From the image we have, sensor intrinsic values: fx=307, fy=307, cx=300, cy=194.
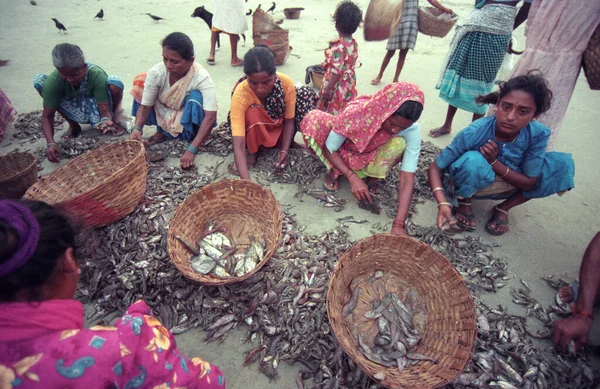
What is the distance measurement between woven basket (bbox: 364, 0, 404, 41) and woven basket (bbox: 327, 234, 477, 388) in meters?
3.85

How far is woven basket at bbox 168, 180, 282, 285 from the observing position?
2525mm

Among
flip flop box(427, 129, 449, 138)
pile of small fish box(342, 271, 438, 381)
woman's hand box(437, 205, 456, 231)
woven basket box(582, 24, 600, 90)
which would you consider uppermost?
woven basket box(582, 24, 600, 90)

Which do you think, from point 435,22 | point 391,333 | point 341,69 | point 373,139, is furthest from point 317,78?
point 391,333

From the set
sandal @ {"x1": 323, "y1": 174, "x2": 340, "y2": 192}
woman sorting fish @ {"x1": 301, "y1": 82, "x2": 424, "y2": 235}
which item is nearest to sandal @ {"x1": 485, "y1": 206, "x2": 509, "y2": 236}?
woman sorting fish @ {"x1": 301, "y1": 82, "x2": 424, "y2": 235}

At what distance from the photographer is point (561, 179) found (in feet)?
8.99

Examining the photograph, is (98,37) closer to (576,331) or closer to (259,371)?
(259,371)

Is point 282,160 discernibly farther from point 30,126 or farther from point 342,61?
point 30,126

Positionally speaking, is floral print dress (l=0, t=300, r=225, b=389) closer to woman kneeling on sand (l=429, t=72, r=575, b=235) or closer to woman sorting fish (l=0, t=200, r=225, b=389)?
woman sorting fish (l=0, t=200, r=225, b=389)

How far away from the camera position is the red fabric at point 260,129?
3494 mm

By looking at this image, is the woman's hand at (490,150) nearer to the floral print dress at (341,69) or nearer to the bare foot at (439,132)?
the bare foot at (439,132)

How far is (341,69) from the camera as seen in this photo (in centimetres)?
430

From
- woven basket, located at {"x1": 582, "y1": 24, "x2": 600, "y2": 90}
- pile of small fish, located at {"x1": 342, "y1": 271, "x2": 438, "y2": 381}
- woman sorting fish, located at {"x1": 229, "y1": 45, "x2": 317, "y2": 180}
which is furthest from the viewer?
woman sorting fish, located at {"x1": 229, "y1": 45, "x2": 317, "y2": 180}

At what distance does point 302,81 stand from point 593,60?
4421 mm

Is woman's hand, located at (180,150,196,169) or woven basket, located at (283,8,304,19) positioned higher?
woven basket, located at (283,8,304,19)
